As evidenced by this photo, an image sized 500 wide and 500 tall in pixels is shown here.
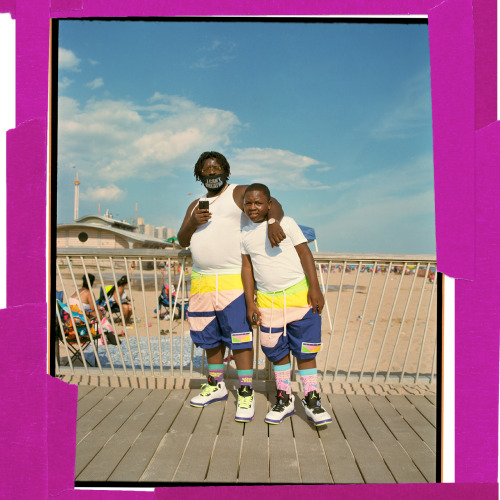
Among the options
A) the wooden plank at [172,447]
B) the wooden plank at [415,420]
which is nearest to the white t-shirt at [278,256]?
the wooden plank at [172,447]

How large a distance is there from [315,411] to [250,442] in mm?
504

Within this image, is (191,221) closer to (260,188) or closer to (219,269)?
(219,269)

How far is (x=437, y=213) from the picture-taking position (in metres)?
1.99

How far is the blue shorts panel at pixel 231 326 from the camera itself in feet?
9.09

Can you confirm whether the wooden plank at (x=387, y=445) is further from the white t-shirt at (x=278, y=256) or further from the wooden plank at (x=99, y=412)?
the wooden plank at (x=99, y=412)

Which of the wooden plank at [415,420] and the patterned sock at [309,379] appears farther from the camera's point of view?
the patterned sock at [309,379]

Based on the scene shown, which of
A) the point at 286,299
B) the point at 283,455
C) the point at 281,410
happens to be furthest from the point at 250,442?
the point at 286,299

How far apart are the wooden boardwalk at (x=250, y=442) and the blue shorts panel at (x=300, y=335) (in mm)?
510

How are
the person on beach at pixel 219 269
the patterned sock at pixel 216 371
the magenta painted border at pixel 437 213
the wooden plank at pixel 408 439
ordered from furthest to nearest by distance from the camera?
the patterned sock at pixel 216 371 < the person on beach at pixel 219 269 < the wooden plank at pixel 408 439 < the magenta painted border at pixel 437 213

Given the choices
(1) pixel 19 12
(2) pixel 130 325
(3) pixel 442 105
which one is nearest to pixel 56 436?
(1) pixel 19 12

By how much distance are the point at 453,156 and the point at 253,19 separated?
4.39ft

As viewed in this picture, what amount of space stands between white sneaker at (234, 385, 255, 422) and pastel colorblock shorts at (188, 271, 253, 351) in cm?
33

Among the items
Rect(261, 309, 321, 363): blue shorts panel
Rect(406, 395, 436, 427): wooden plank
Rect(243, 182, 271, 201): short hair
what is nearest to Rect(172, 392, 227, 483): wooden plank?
Rect(261, 309, 321, 363): blue shorts panel

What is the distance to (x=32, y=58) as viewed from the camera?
1978mm
